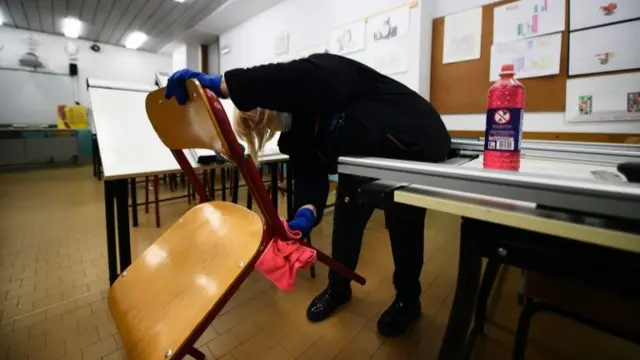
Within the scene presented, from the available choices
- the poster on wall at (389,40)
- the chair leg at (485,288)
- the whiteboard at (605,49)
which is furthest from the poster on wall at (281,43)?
the chair leg at (485,288)

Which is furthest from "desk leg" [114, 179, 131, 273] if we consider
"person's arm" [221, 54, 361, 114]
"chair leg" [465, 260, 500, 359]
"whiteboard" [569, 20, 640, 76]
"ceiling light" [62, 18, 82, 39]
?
"ceiling light" [62, 18, 82, 39]

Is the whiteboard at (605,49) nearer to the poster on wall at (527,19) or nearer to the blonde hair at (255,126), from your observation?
the poster on wall at (527,19)

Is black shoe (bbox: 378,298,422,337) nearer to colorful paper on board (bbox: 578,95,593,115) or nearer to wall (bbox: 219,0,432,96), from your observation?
colorful paper on board (bbox: 578,95,593,115)

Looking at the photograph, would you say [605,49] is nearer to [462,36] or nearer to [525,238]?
[462,36]

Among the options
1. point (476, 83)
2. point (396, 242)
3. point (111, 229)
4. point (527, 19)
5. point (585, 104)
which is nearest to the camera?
point (396, 242)

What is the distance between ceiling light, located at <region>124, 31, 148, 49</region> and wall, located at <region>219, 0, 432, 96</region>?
249cm

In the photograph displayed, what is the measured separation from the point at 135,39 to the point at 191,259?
820cm

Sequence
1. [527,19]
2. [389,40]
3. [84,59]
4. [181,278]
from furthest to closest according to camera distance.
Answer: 1. [84,59]
2. [389,40]
3. [527,19]
4. [181,278]

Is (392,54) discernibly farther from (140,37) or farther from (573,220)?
(140,37)

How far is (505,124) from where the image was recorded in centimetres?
62

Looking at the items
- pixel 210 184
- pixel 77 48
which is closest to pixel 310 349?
pixel 210 184

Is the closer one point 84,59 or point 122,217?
point 122,217

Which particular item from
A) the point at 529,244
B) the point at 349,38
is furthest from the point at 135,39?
the point at 529,244

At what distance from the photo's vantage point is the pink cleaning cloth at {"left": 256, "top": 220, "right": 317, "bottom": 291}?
30.1 inches
